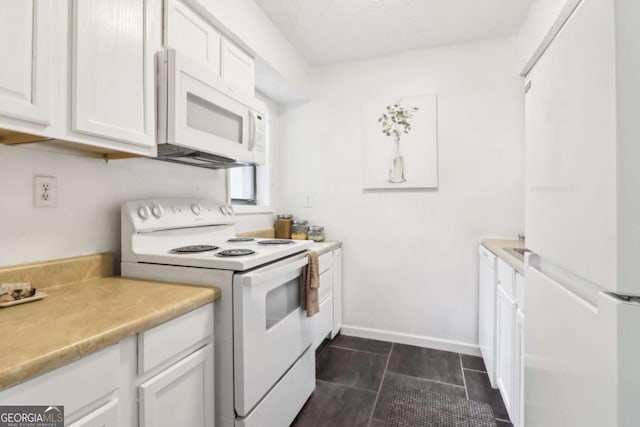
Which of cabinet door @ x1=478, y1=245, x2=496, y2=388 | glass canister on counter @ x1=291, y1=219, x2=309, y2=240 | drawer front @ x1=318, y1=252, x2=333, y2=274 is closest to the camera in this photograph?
cabinet door @ x1=478, y1=245, x2=496, y2=388

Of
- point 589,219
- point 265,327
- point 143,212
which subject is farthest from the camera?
point 143,212

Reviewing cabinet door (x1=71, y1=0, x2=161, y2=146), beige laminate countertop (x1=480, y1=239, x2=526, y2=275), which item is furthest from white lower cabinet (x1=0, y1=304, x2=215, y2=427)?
beige laminate countertop (x1=480, y1=239, x2=526, y2=275)

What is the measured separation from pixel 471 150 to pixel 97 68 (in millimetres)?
2357

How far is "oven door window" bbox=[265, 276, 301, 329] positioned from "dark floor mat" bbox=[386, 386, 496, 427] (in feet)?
2.67

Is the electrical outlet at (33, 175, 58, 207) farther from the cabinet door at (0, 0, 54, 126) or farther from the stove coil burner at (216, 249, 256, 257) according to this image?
the stove coil burner at (216, 249, 256, 257)

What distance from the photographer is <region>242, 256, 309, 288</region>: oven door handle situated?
3.67 ft

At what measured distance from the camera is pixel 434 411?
1.66m

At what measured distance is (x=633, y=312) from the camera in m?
0.46

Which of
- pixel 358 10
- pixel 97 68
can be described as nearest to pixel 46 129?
pixel 97 68

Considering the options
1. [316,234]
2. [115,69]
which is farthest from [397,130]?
[115,69]

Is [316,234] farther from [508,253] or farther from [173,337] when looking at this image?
[173,337]

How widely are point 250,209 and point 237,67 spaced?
1.06m

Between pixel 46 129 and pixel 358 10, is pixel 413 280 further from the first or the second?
pixel 46 129

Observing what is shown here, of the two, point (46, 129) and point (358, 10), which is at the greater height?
point (358, 10)
